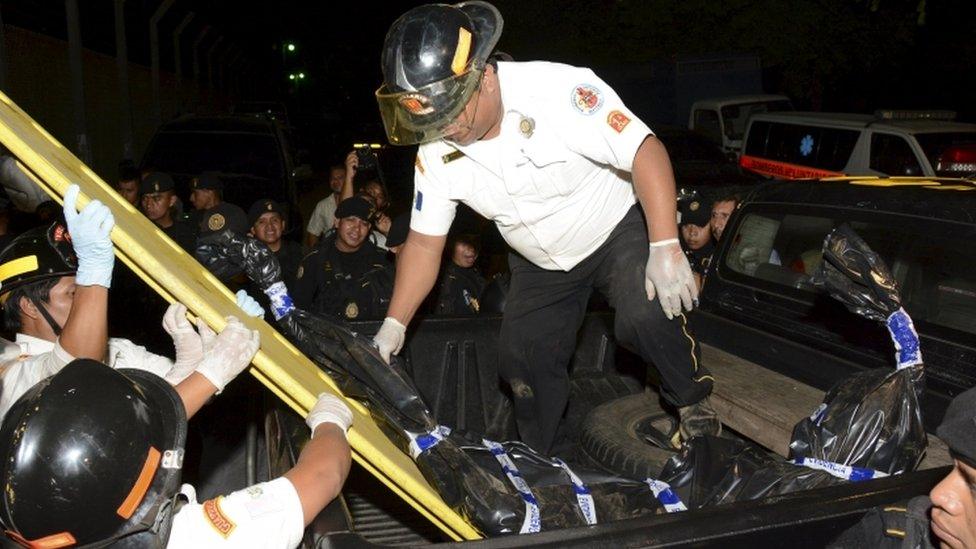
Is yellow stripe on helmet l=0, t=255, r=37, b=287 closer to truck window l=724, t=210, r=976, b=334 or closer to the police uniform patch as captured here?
the police uniform patch

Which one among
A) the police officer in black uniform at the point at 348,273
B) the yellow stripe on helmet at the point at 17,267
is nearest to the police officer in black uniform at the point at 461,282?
the police officer in black uniform at the point at 348,273

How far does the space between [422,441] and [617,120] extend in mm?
1209

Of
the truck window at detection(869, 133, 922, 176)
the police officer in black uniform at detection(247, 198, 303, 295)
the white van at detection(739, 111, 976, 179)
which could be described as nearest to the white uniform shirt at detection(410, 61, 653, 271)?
the police officer in black uniform at detection(247, 198, 303, 295)

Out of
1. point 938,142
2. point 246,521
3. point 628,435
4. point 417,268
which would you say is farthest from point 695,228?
point 938,142

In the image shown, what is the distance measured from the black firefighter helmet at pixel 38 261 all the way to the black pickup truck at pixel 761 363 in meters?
0.88

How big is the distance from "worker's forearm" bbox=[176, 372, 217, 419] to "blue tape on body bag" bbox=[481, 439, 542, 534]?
823 mm

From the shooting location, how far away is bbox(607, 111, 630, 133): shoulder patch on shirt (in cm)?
285

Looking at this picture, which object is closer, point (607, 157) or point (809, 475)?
point (809, 475)

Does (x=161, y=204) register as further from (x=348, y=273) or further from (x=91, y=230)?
(x=91, y=230)

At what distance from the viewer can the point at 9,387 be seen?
277 centimetres

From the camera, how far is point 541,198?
3057 mm

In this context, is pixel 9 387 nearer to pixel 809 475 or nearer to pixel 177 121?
pixel 809 475

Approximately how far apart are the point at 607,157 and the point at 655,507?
114cm

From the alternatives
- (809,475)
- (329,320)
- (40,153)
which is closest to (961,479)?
(809,475)
